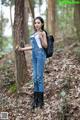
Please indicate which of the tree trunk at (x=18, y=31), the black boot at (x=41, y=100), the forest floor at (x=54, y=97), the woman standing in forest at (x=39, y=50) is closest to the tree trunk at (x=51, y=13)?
the forest floor at (x=54, y=97)

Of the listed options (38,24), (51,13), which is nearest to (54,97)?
(38,24)

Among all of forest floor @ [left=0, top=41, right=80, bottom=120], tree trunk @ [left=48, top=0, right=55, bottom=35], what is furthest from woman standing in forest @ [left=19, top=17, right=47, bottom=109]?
tree trunk @ [left=48, top=0, right=55, bottom=35]

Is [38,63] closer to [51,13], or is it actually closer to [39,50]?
Answer: [39,50]

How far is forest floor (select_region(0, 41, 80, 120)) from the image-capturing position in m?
8.09

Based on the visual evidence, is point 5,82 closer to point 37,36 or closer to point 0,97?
point 0,97

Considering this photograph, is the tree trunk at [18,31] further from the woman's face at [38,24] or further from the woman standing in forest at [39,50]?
the woman's face at [38,24]

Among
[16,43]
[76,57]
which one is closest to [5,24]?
[76,57]

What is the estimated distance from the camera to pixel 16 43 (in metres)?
9.32

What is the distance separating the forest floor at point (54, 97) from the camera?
8086mm

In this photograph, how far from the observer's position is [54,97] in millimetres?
9008

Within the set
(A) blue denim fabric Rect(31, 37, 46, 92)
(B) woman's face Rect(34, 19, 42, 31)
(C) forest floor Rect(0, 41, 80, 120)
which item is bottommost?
(C) forest floor Rect(0, 41, 80, 120)

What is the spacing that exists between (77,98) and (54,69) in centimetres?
266

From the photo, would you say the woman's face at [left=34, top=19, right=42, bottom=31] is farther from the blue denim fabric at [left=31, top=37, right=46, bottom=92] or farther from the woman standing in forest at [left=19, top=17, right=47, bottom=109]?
the blue denim fabric at [left=31, top=37, right=46, bottom=92]

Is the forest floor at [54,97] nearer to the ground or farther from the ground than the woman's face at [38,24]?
nearer to the ground
